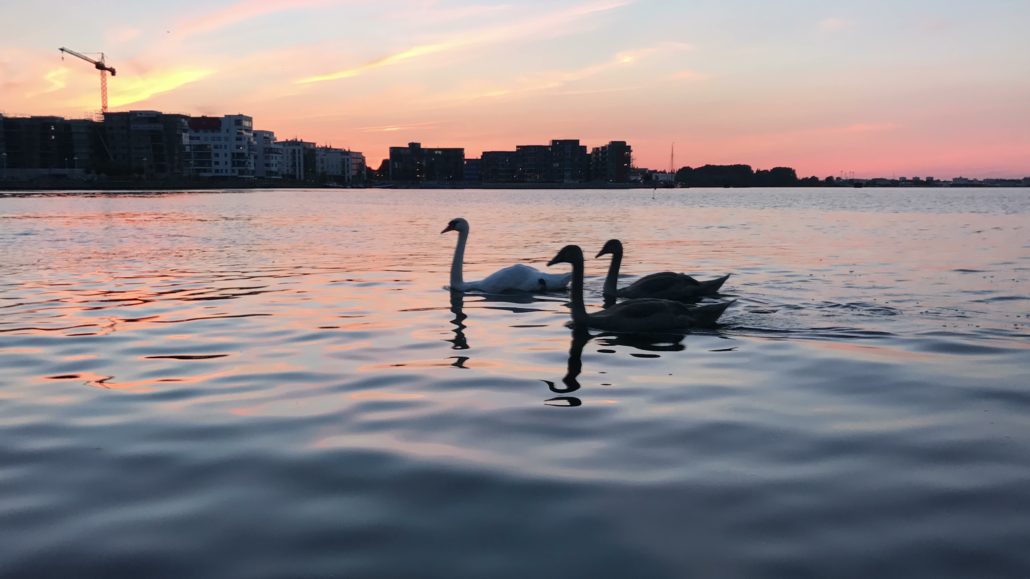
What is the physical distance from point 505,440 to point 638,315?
5189mm

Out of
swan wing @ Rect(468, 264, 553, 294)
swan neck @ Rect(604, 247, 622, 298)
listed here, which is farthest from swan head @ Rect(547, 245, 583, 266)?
swan wing @ Rect(468, 264, 553, 294)

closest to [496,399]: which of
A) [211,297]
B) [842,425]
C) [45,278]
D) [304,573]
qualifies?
[842,425]

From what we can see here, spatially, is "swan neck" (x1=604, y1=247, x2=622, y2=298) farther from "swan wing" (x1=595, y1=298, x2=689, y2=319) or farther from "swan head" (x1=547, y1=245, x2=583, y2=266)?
"swan wing" (x1=595, y1=298, x2=689, y2=319)

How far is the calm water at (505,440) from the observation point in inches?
162

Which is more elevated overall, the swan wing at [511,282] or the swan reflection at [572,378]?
the swan wing at [511,282]

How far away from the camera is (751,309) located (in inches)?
514

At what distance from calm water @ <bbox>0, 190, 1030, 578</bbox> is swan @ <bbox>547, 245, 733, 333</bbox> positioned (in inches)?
12.9

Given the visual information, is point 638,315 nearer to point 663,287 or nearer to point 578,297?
point 578,297

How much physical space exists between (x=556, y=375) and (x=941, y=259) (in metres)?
17.6

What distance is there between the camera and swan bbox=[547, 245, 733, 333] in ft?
35.6

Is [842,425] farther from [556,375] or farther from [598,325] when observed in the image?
[598,325]

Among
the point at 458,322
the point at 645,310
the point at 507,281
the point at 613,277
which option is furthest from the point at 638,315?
the point at 507,281

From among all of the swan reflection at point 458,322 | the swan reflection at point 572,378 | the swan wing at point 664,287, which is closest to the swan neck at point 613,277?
the swan wing at point 664,287

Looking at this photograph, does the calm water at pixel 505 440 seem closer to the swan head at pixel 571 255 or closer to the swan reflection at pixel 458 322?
the swan reflection at pixel 458 322
